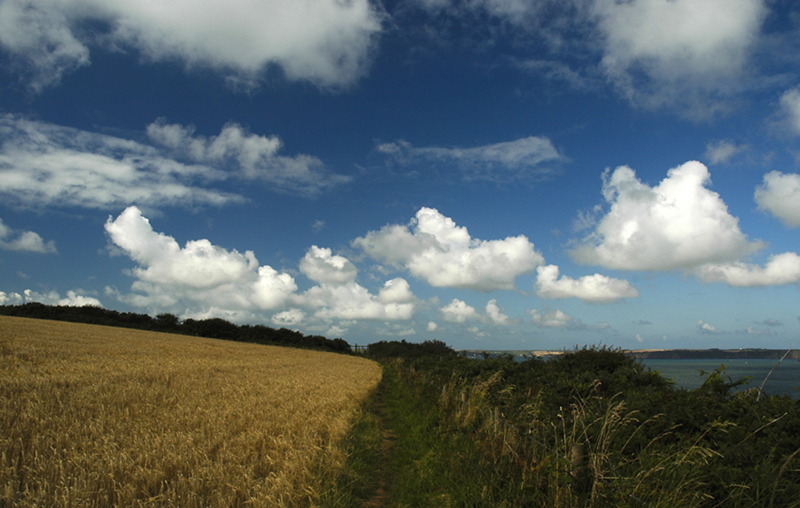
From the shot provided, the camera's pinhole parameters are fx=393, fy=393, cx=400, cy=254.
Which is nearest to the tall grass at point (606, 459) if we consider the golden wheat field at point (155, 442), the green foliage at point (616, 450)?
the green foliage at point (616, 450)

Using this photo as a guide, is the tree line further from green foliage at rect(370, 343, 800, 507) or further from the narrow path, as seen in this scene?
green foliage at rect(370, 343, 800, 507)

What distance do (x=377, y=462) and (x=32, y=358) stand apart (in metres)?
13.4

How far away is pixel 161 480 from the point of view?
5.24 metres

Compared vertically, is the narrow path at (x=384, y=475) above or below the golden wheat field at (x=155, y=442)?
below

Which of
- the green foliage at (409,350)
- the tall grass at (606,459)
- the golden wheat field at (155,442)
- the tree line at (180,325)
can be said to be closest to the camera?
the tall grass at (606,459)

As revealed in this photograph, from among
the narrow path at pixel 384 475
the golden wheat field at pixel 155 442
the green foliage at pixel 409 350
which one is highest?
the golden wheat field at pixel 155 442

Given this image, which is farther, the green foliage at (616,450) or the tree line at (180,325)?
the tree line at (180,325)

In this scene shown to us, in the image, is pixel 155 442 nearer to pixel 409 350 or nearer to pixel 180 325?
pixel 409 350

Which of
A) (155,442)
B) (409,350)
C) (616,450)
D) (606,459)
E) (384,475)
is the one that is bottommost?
(409,350)

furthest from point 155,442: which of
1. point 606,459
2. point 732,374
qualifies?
point 732,374

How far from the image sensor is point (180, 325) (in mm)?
75500

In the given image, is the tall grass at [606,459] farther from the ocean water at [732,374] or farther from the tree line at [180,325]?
the tree line at [180,325]

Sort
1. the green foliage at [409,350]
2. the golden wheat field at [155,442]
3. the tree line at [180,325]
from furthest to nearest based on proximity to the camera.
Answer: the tree line at [180,325] → the green foliage at [409,350] → the golden wheat field at [155,442]

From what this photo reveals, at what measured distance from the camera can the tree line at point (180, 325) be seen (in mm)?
61625
